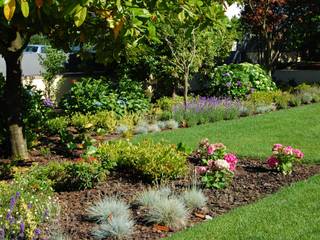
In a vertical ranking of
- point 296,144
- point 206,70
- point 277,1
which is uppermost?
point 277,1

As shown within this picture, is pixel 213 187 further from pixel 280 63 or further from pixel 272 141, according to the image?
pixel 280 63

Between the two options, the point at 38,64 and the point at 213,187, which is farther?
the point at 38,64

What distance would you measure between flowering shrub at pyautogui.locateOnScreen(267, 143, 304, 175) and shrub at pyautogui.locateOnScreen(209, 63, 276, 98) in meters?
9.02

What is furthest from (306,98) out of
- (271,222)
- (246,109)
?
(271,222)

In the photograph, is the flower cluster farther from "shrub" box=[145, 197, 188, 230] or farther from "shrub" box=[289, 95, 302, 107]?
A: "shrub" box=[289, 95, 302, 107]

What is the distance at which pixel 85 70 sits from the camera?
17766 millimetres

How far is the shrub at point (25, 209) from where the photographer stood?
4645 millimetres

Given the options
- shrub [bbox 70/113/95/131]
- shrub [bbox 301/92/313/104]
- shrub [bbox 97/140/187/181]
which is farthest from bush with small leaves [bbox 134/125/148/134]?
shrub [bbox 301/92/313/104]

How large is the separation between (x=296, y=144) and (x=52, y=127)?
4.77 metres

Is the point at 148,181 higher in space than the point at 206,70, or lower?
lower

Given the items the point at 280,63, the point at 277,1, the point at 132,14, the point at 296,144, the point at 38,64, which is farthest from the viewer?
the point at 280,63

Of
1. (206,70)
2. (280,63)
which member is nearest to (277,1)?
(206,70)

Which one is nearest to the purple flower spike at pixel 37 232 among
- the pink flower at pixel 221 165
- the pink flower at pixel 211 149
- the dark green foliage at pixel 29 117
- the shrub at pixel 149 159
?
the shrub at pixel 149 159

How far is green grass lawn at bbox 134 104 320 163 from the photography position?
8914 millimetres
